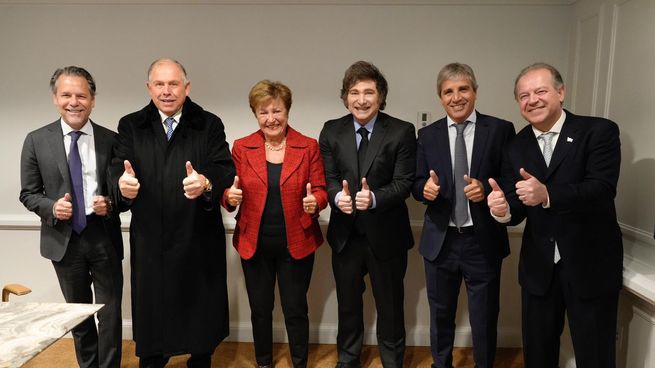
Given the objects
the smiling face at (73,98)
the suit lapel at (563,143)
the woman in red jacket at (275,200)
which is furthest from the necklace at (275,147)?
the suit lapel at (563,143)

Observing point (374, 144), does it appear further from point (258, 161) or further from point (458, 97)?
point (258, 161)

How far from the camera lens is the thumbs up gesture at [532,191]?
6.09 feet

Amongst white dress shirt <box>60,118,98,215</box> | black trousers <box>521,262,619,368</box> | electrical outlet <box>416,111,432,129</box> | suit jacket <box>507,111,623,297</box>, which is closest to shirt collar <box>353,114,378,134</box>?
electrical outlet <box>416,111,432,129</box>

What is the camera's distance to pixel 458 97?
87.4 inches

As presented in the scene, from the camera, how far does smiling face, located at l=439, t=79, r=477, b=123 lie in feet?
7.29

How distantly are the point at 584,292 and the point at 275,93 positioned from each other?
64.7 inches

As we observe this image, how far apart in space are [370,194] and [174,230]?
3.17 feet

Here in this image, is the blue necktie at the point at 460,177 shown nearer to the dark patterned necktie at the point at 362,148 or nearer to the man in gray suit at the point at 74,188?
the dark patterned necktie at the point at 362,148

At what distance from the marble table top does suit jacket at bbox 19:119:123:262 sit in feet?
2.34

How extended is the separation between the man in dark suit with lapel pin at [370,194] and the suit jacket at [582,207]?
638 mm

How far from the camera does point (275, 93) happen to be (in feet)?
7.63

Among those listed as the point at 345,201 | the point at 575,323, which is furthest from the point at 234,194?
the point at 575,323

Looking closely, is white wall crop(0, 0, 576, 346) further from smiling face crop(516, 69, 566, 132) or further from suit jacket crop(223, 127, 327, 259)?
smiling face crop(516, 69, 566, 132)

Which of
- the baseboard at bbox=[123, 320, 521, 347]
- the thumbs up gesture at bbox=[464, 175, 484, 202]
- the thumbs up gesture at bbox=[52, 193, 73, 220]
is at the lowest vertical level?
the baseboard at bbox=[123, 320, 521, 347]
